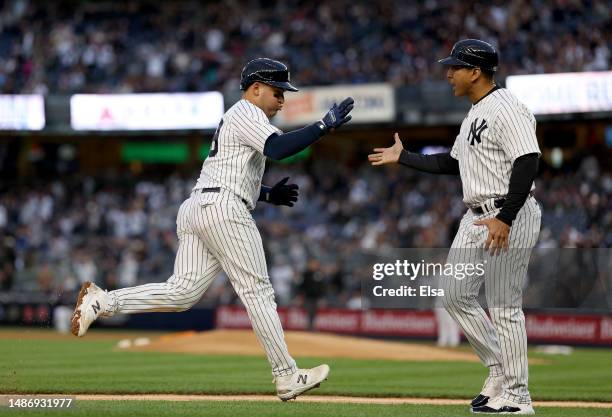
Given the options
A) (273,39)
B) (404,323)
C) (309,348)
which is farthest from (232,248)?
(273,39)

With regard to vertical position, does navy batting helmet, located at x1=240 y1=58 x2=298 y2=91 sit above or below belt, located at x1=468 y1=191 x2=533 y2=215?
above

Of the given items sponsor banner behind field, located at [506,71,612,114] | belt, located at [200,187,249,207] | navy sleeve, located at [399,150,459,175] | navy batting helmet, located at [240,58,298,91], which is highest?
sponsor banner behind field, located at [506,71,612,114]

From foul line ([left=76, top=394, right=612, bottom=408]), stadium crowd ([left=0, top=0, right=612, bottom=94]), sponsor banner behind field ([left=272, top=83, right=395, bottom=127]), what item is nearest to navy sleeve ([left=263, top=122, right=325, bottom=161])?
foul line ([left=76, top=394, right=612, bottom=408])

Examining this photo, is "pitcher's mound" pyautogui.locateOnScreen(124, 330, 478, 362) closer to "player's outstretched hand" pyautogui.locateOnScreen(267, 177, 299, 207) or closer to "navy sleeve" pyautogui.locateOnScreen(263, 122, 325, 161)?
"player's outstretched hand" pyautogui.locateOnScreen(267, 177, 299, 207)

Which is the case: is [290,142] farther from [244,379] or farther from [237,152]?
[244,379]

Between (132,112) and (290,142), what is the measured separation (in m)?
19.6

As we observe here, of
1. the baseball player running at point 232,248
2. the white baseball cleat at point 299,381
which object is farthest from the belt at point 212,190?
the white baseball cleat at point 299,381

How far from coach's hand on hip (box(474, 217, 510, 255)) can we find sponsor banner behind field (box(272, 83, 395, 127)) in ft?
56.3

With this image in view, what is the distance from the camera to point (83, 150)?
96.5 ft

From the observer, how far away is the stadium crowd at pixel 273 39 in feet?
75.8


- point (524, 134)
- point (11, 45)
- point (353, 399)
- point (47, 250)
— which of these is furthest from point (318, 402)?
point (11, 45)

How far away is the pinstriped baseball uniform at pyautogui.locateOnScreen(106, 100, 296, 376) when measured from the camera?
6.23 meters

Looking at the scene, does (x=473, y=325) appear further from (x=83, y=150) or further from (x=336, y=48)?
→ (x=83, y=150)

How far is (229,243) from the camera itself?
622 centimetres
